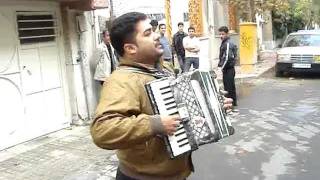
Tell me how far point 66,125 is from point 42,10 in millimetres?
2090

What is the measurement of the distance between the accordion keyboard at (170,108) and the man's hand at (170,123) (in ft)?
0.17

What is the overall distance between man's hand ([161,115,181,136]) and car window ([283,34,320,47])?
14.6 metres

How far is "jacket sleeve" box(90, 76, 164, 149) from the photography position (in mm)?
2441

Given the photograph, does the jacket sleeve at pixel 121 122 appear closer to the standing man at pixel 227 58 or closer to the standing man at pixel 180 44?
the standing man at pixel 227 58

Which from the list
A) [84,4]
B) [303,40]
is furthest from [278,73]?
[84,4]

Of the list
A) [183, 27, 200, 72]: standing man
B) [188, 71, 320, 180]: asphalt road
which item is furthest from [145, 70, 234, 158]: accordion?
[183, 27, 200, 72]: standing man

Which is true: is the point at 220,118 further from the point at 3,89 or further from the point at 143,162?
the point at 3,89

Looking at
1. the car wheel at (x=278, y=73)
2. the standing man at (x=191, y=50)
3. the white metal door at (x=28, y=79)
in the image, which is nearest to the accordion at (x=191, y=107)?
the white metal door at (x=28, y=79)

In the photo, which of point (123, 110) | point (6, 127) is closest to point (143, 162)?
point (123, 110)

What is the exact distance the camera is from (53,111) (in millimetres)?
8766

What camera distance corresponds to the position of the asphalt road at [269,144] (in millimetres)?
5977

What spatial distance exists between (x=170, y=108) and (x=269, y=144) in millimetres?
5141

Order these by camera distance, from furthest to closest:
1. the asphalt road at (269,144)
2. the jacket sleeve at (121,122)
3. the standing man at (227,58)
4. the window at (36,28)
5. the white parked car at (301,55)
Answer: the white parked car at (301,55) → the standing man at (227,58) → the window at (36,28) → the asphalt road at (269,144) → the jacket sleeve at (121,122)

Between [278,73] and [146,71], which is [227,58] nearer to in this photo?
[278,73]
